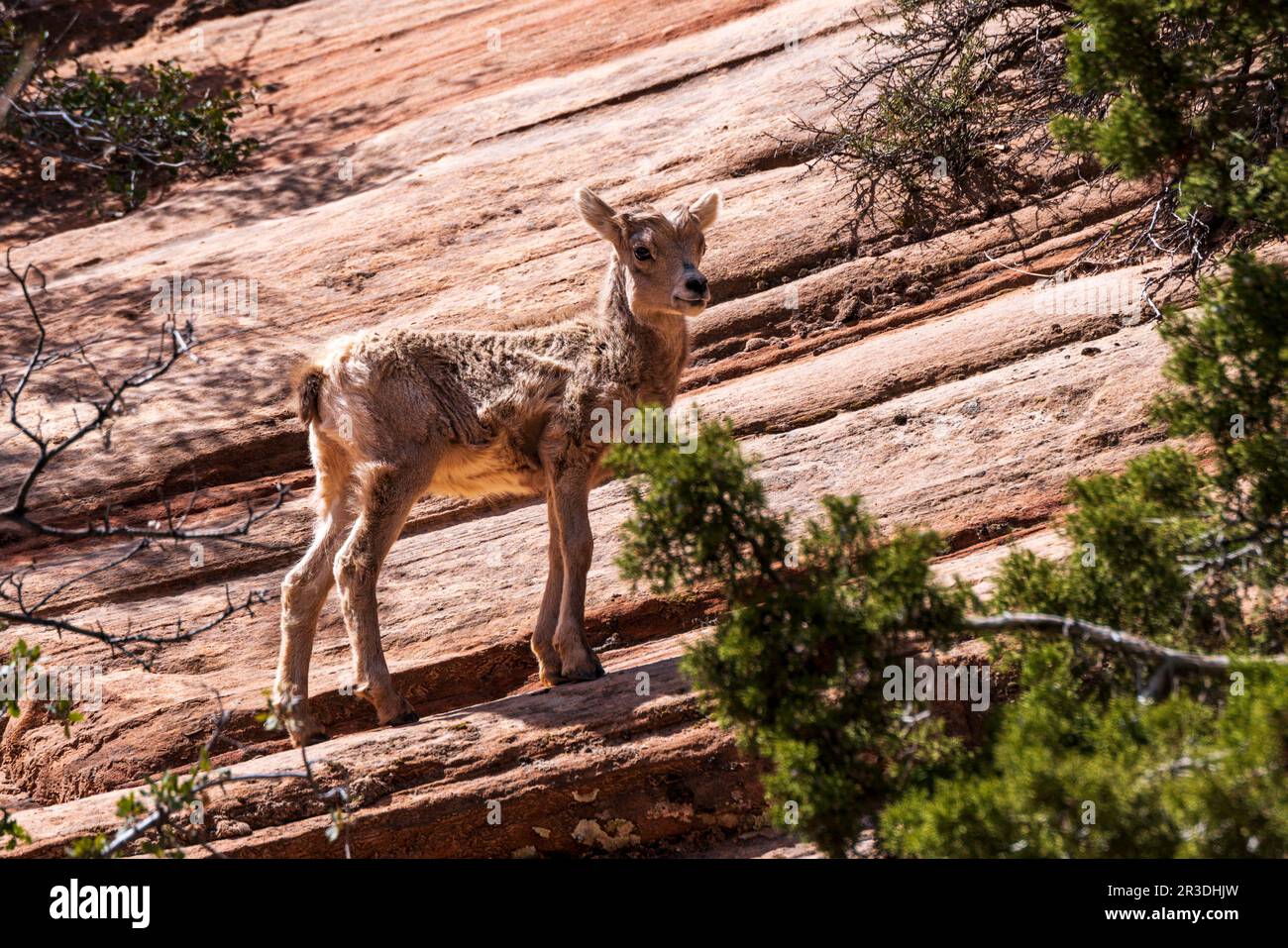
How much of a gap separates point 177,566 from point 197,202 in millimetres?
5940

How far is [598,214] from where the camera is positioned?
31.7ft

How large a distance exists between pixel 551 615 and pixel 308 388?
7.12ft

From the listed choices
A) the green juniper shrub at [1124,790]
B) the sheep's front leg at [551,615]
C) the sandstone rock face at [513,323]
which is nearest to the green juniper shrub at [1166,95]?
the green juniper shrub at [1124,790]

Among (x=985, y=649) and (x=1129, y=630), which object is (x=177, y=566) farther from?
(x=1129, y=630)

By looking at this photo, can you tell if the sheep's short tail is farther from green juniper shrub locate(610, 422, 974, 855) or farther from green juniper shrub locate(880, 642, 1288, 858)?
green juniper shrub locate(880, 642, 1288, 858)

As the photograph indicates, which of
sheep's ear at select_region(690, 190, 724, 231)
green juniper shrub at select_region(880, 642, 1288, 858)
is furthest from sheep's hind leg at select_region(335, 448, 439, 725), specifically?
green juniper shrub at select_region(880, 642, 1288, 858)

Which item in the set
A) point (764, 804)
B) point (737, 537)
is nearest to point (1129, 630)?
point (737, 537)

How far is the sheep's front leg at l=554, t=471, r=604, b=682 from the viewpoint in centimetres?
866

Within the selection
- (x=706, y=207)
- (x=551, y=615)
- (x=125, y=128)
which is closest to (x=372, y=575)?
(x=551, y=615)

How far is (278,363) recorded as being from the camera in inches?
486

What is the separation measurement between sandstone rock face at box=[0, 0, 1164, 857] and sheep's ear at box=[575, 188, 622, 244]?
65 cm

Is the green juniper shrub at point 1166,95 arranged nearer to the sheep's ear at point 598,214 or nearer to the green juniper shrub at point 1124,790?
the green juniper shrub at point 1124,790

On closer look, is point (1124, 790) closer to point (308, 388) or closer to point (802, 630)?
point (802, 630)

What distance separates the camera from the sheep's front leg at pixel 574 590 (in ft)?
28.4
